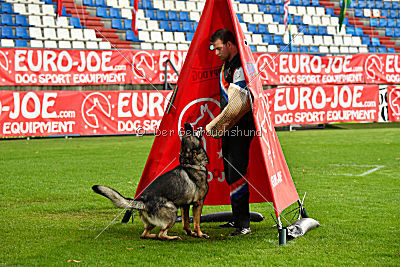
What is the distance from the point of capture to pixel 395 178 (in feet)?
31.3

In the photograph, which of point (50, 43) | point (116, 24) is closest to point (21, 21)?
point (50, 43)

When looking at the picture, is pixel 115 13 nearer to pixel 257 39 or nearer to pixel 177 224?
pixel 257 39

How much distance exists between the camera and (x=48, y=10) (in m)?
23.4

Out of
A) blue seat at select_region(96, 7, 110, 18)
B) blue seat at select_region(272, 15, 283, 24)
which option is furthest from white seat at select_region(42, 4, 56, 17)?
blue seat at select_region(272, 15, 283, 24)

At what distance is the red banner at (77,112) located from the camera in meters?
17.5

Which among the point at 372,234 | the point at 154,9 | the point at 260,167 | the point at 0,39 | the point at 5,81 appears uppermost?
the point at 154,9

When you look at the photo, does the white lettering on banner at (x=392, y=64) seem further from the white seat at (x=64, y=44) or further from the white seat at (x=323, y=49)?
the white seat at (x=64, y=44)

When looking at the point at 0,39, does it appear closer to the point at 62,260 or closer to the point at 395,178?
the point at 395,178

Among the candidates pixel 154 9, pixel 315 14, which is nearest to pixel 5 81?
pixel 154 9

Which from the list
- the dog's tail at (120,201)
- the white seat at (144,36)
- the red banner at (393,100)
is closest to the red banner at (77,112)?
the white seat at (144,36)

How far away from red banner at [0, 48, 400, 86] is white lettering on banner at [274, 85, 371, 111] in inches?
33.0

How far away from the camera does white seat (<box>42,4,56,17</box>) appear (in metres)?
23.2

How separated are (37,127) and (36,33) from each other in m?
5.68

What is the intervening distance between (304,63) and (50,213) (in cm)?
1724
